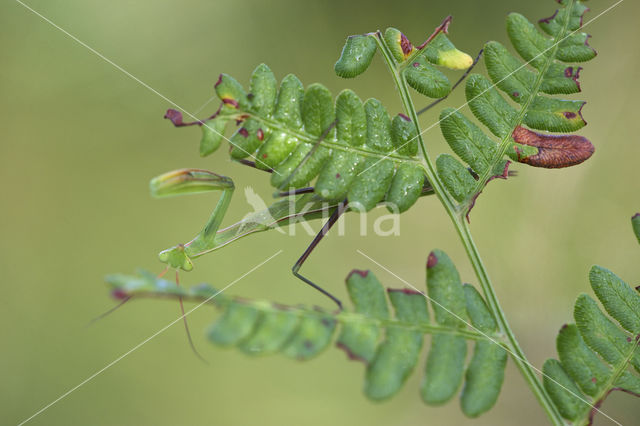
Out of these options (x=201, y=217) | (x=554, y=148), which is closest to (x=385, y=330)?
(x=554, y=148)

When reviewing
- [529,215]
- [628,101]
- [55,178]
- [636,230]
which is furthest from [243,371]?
[628,101]

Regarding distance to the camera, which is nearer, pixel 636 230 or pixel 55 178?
pixel 636 230

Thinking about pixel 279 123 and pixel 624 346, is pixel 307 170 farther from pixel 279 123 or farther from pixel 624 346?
pixel 624 346

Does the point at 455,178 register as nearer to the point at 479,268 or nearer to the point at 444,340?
the point at 479,268

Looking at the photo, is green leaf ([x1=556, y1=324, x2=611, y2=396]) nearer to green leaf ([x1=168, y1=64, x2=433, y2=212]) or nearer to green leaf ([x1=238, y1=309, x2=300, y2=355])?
green leaf ([x1=168, y1=64, x2=433, y2=212])

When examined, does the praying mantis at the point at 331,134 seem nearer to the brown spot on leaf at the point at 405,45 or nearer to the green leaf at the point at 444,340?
the brown spot on leaf at the point at 405,45

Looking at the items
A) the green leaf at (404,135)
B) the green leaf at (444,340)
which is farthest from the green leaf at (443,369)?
the green leaf at (404,135)
